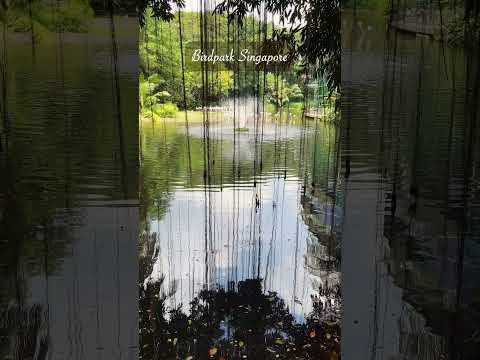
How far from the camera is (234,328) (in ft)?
8.16

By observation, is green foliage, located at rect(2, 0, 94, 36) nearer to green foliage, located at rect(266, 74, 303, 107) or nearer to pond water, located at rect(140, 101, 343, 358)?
pond water, located at rect(140, 101, 343, 358)

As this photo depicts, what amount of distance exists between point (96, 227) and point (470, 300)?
1.92 m

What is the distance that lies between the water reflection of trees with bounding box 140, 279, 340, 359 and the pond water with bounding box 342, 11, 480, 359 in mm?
225

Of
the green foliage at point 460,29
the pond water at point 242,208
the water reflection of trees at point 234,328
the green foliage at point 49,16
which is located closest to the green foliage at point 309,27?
the pond water at point 242,208

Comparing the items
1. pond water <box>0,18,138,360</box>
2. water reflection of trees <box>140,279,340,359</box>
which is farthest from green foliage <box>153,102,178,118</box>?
water reflection of trees <box>140,279,340,359</box>

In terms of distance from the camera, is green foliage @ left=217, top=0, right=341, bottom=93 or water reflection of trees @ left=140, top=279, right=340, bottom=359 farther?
green foliage @ left=217, top=0, right=341, bottom=93

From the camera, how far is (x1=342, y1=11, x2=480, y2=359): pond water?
2533 mm

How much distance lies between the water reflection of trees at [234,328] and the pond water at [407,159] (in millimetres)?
225

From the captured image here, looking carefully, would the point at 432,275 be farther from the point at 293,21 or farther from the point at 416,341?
the point at 293,21

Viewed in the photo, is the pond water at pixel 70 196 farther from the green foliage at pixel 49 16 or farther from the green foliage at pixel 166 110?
the green foliage at pixel 166 110

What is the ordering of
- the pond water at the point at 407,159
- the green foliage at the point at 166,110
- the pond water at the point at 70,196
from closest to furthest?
the pond water at the point at 70,196 → the pond water at the point at 407,159 → the green foliage at the point at 166,110

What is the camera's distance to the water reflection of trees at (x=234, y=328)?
2430 mm

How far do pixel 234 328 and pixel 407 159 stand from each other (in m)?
1.25

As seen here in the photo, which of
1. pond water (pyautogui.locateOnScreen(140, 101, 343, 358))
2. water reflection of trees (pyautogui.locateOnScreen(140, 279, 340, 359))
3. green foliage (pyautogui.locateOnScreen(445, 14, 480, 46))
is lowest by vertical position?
water reflection of trees (pyautogui.locateOnScreen(140, 279, 340, 359))
